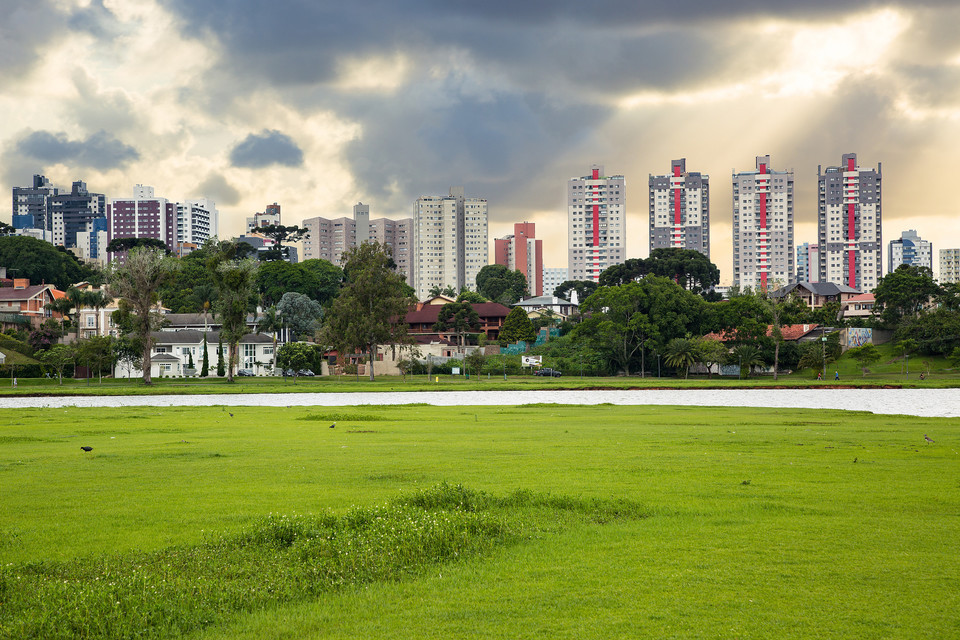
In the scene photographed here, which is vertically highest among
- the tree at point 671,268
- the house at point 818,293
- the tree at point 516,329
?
the tree at point 671,268

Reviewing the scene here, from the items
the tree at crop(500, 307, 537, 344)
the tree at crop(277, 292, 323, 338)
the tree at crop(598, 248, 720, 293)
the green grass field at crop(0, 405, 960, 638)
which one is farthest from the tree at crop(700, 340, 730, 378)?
the green grass field at crop(0, 405, 960, 638)

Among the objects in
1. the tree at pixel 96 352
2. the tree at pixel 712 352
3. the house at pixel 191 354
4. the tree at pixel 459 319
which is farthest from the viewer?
the tree at pixel 459 319

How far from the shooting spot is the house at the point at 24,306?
120438 mm

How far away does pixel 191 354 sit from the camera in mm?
116312

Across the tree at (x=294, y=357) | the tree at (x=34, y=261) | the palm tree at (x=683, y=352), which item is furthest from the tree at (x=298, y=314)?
the tree at (x=34, y=261)

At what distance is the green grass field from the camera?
26.1 ft

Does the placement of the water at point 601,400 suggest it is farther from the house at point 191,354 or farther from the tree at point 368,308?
the house at point 191,354

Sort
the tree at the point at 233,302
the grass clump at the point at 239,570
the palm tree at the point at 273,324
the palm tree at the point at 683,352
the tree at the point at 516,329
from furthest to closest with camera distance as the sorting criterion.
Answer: the tree at the point at 516,329
the palm tree at the point at 273,324
the palm tree at the point at 683,352
the tree at the point at 233,302
the grass clump at the point at 239,570

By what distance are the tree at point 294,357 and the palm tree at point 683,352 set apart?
47.6 metres

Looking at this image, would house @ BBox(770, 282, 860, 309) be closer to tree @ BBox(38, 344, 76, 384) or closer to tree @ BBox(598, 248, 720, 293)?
tree @ BBox(598, 248, 720, 293)

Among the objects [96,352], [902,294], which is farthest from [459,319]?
[902,294]

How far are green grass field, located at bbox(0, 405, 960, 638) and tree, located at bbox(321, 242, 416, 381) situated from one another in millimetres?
80821

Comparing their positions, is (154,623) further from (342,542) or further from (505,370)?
(505,370)

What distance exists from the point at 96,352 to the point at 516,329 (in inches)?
2434
